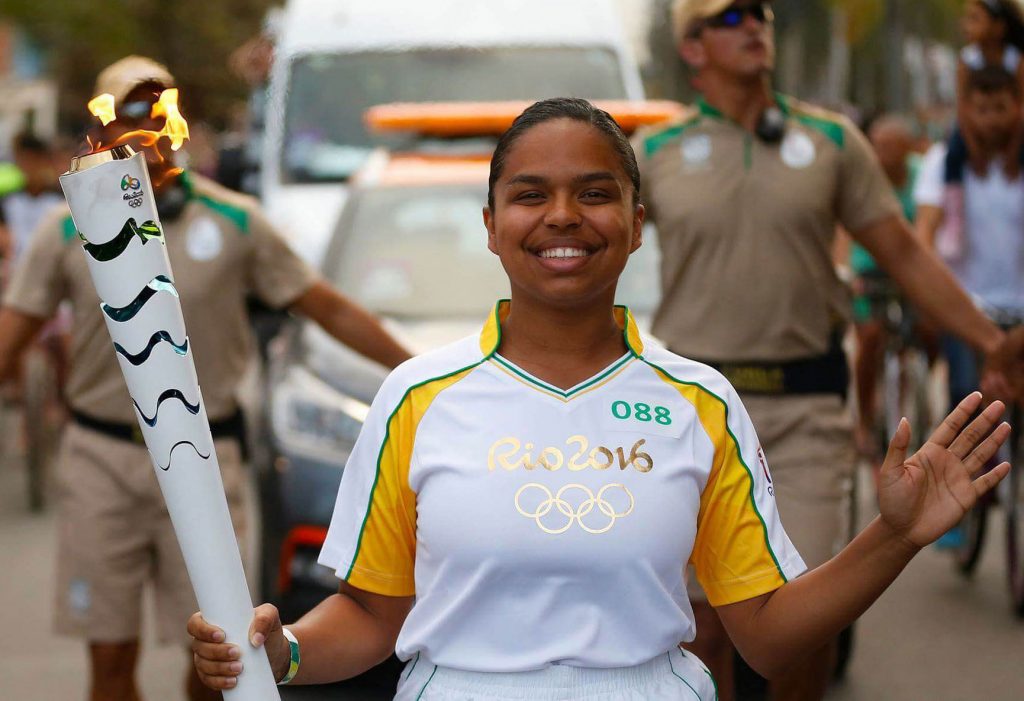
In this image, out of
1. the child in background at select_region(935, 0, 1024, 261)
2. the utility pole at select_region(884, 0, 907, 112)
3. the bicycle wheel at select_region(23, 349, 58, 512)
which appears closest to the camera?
the child in background at select_region(935, 0, 1024, 261)

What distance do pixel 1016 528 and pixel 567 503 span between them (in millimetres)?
4955

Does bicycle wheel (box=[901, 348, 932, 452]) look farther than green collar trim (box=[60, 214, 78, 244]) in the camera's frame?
Yes

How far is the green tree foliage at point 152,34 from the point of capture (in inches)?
1323

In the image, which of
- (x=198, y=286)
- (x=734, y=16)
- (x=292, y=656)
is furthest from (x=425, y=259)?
(x=292, y=656)

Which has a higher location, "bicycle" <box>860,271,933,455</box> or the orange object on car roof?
the orange object on car roof

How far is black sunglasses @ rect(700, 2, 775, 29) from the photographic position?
4.71m

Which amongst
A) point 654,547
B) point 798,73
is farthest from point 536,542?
point 798,73

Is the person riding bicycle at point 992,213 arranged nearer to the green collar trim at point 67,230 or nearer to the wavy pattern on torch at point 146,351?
the green collar trim at point 67,230

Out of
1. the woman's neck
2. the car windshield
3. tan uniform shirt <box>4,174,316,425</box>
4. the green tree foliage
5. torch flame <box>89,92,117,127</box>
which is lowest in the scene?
the green tree foliage

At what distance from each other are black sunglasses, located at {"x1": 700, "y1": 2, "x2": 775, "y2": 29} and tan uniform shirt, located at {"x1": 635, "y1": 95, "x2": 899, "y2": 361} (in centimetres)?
23

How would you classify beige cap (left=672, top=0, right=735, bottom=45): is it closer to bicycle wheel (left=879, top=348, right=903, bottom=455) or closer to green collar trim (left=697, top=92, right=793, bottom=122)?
green collar trim (left=697, top=92, right=793, bottom=122)

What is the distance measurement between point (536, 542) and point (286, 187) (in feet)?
27.0

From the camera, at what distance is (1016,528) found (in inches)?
283

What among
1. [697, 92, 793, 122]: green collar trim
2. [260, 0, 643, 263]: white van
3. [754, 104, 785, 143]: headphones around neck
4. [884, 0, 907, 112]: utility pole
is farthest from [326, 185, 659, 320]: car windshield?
[884, 0, 907, 112]: utility pole
